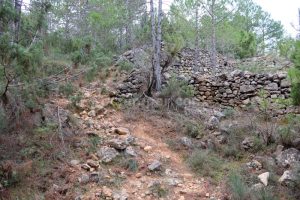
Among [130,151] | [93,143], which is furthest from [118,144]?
[93,143]

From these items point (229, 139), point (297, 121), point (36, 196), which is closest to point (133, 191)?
point (36, 196)

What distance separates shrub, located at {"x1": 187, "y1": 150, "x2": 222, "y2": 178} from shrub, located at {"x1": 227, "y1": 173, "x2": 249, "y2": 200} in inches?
22.3

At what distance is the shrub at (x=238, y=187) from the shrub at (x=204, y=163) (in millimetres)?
567

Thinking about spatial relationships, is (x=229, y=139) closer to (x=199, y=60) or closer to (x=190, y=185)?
(x=190, y=185)

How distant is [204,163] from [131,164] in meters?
1.34

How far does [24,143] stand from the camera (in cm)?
563

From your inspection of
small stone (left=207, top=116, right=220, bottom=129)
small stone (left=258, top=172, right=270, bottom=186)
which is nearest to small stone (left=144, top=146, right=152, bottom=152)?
small stone (left=207, top=116, right=220, bottom=129)

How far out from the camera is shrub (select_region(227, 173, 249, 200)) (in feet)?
14.8

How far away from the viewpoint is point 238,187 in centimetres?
465

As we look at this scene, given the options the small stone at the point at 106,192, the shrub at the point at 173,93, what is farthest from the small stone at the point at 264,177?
the shrub at the point at 173,93

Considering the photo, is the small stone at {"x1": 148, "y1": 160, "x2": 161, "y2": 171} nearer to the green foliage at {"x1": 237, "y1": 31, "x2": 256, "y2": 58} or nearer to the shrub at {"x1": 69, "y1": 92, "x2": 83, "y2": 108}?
the shrub at {"x1": 69, "y1": 92, "x2": 83, "y2": 108}

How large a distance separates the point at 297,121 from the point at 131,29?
9577mm

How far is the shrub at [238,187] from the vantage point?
451cm

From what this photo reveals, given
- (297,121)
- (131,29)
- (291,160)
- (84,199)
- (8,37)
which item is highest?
(131,29)
